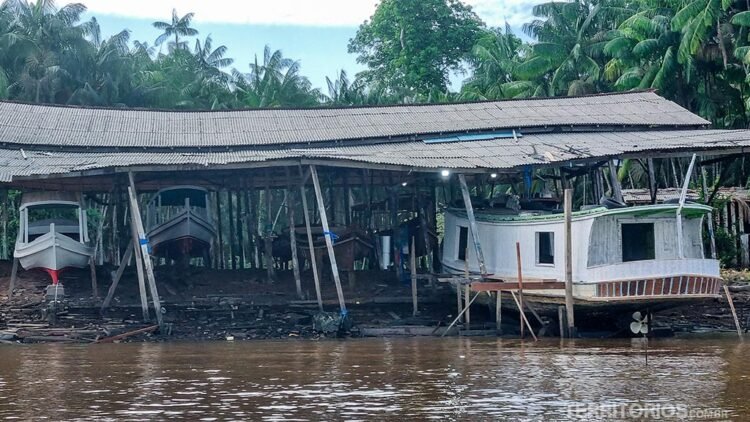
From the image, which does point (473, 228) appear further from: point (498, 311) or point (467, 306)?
point (498, 311)

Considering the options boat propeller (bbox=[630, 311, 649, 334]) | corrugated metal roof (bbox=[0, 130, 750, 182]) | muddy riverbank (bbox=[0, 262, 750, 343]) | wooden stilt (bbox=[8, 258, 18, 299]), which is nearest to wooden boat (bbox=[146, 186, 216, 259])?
muddy riverbank (bbox=[0, 262, 750, 343])

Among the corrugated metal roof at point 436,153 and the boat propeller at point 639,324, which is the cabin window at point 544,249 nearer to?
the corrugated metal roof at point 436,153

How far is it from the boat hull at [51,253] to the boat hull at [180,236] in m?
2.01

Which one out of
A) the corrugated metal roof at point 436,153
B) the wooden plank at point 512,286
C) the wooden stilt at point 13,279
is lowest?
the wooden plank at point 512,286

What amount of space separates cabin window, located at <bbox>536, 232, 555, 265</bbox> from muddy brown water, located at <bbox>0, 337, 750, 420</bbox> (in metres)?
2.21

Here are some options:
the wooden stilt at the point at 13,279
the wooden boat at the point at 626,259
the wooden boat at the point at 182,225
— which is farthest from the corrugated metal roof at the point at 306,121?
the wooden boat at the point at 626,259

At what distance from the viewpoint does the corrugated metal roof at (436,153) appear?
21844 millimetres

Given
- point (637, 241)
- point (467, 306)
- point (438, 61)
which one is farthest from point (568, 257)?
point (438, 61)

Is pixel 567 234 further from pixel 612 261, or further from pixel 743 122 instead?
pixel 743 122

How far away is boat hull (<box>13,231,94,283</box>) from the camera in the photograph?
23.6 meters

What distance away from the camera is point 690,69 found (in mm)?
33562

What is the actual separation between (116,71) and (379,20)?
14540mm

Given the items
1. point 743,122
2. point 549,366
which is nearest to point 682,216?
point 549,366

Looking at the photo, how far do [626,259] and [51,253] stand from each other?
12802 mm
